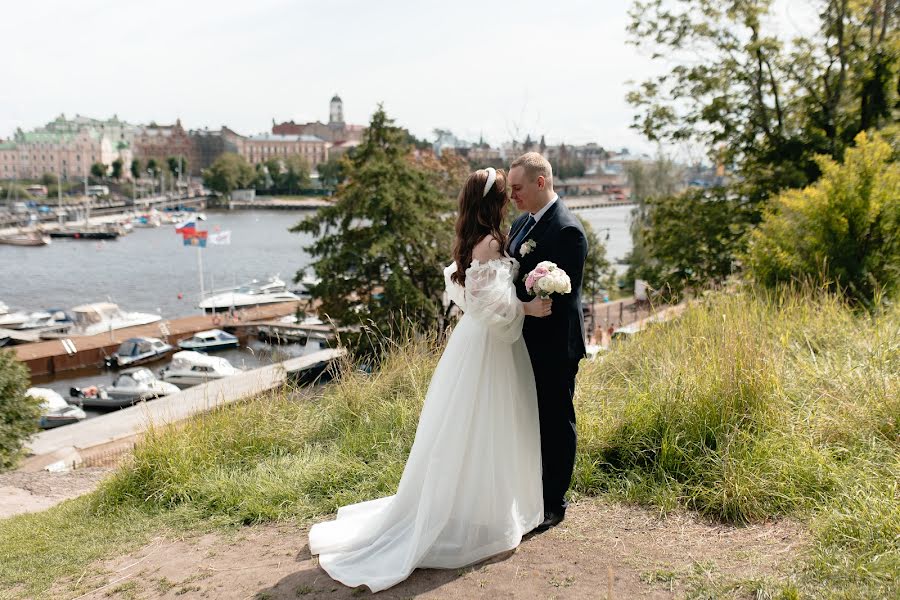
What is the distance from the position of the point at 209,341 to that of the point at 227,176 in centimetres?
10441

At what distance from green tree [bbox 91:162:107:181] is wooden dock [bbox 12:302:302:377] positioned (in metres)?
129

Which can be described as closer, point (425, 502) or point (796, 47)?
point (425, 502)

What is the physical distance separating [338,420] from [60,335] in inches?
1505

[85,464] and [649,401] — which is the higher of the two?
[649,401]

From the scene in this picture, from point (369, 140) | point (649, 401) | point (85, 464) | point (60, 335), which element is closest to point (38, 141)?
point (60, 335)

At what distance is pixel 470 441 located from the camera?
12.0 feet

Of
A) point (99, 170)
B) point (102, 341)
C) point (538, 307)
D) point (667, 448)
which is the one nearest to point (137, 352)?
point (102, 341)

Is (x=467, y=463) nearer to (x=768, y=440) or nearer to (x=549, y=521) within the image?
(x=549, y=521)

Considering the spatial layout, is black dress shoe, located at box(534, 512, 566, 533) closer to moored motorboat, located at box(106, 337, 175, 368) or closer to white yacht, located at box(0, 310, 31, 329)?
moored motorboat, located at box(106, 337, 175, 368)

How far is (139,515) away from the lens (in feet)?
16.3

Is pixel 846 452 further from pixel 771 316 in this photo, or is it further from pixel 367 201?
pixel 367 201

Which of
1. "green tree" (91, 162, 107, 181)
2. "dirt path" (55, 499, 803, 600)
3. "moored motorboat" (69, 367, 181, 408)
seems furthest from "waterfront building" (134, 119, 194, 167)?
"dirt path" (55, 499, 803, 600)

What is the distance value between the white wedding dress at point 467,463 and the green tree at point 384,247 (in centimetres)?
1793

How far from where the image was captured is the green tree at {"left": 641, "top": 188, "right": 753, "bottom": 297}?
15.5 meters
